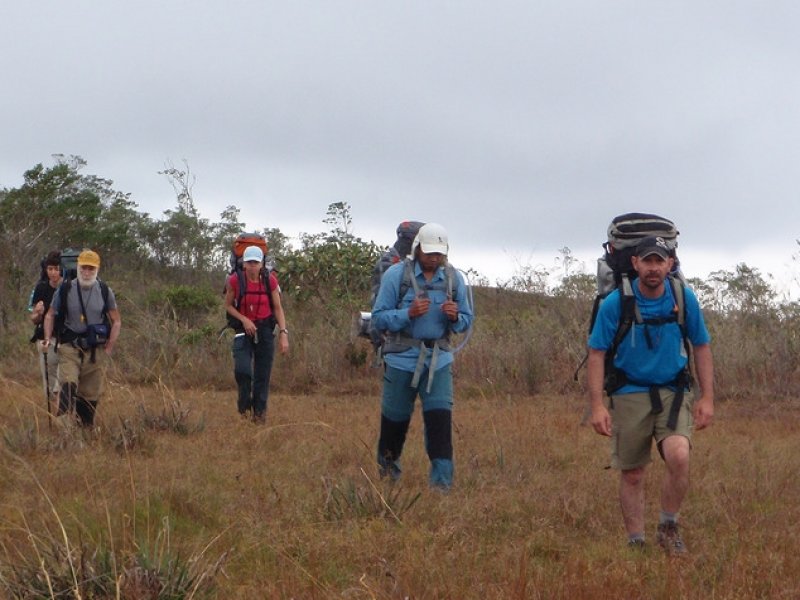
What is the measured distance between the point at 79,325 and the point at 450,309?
365 centimetres

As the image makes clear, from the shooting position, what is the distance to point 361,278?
19125mm

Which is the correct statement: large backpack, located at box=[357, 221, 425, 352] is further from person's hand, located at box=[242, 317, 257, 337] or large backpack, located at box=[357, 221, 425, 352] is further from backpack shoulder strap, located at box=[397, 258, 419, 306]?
person's hand, located at box=[242, 317, 257, 337]

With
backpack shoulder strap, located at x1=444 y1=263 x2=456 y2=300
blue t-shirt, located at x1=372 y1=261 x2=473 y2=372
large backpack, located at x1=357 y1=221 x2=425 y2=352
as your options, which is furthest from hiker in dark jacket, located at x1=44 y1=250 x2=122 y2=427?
backpack shoulder strap, located at x1=444 y1=263 x2=456 y2=300

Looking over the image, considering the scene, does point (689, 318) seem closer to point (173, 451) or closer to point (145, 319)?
point (173, 451)

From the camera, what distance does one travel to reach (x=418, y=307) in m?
6.72

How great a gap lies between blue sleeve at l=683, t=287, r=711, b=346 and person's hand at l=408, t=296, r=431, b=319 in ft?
5.75

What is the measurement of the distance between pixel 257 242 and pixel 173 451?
262 cm

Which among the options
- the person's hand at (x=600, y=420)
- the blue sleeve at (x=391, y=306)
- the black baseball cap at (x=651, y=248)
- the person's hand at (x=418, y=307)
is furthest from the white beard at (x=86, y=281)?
the black baseball cap at (x=651, y=248)

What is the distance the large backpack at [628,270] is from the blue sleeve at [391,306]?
4.97 ft

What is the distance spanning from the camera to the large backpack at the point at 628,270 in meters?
5.41

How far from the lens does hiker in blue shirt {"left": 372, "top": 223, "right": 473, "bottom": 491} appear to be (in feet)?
22.6

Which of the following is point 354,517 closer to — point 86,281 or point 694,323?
point 694,323

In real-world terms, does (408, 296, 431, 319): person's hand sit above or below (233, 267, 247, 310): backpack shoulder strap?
below

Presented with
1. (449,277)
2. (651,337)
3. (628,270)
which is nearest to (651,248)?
(628,270)
